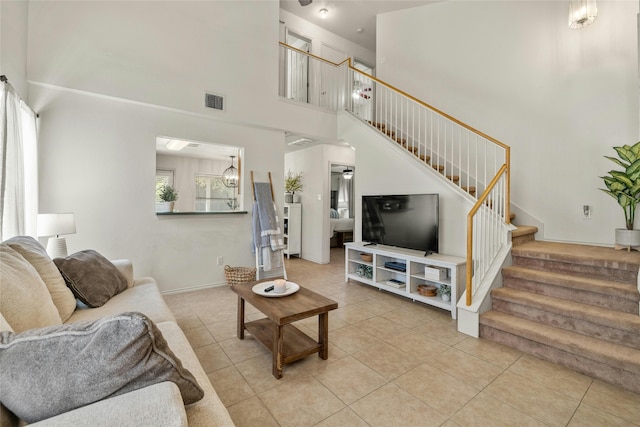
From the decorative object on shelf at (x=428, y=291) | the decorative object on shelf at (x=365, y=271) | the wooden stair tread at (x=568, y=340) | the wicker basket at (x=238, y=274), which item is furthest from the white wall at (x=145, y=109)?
the wooden stair tread at (x=568, y=340)

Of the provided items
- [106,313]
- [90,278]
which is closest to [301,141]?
[90,278]

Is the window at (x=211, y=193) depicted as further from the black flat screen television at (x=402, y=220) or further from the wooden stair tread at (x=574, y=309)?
the wooden stair tread at (x=574, y=309)

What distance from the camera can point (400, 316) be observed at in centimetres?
332

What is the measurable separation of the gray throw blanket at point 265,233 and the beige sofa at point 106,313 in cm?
184

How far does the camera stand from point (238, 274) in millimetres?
4172

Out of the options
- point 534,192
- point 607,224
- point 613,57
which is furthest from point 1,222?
point 613,57

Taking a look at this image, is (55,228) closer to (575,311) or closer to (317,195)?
(317,195)

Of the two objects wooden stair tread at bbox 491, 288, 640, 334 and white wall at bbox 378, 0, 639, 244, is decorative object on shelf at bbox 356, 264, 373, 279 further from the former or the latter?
white wall at bbox 378, 0, 639, 244

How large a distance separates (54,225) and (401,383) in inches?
129

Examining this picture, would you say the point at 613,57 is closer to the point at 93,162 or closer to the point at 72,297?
the point at 72,297

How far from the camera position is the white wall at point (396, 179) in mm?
3795

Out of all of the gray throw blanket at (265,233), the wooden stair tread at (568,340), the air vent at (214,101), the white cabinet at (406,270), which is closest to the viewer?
the wooden stair tread at (568,340)

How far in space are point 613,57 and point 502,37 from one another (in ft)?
4.73

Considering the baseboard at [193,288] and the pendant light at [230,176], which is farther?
the pendant light at [230,176]
